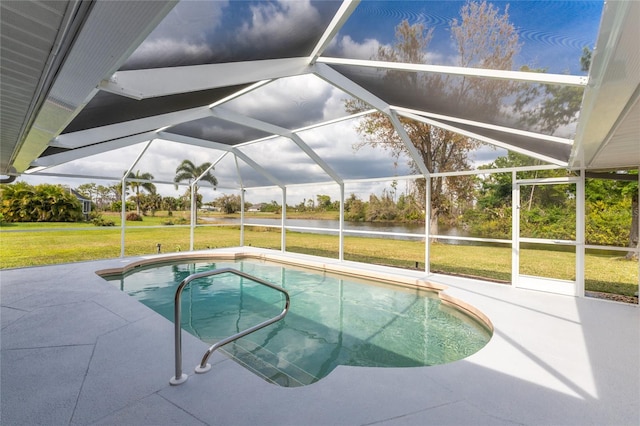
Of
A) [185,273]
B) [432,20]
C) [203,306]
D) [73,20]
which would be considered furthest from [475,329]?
[185,273]

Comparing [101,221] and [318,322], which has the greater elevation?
[101,221]

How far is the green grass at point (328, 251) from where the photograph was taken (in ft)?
28.9

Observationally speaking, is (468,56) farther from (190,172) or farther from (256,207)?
(190,172)

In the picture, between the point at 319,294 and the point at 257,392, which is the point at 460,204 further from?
the point at 257,392

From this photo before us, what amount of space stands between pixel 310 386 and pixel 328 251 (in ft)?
40.7

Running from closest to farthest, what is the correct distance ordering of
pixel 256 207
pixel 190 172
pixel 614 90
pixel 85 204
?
pixel 614 90, pixel 85 204, pixel 256 207, pixel 190 172

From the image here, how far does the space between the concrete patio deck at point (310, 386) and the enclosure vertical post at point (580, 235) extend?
4.35 feet

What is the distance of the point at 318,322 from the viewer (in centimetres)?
523

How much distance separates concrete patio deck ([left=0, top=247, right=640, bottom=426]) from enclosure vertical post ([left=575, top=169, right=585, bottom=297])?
1.33 metres

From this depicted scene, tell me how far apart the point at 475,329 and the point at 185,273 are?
790 centimetres

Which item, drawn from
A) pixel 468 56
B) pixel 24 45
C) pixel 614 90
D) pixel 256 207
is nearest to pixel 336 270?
pixel 468 56

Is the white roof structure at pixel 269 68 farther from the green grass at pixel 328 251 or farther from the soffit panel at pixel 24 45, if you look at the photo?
the green grass at pixel 328 251

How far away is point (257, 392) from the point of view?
95.9 inches

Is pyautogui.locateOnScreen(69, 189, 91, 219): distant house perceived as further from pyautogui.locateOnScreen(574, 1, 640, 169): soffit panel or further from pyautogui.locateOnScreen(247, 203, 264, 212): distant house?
pyautogui.locateOnScreen(574, 1, 640, 169): soffit panel
